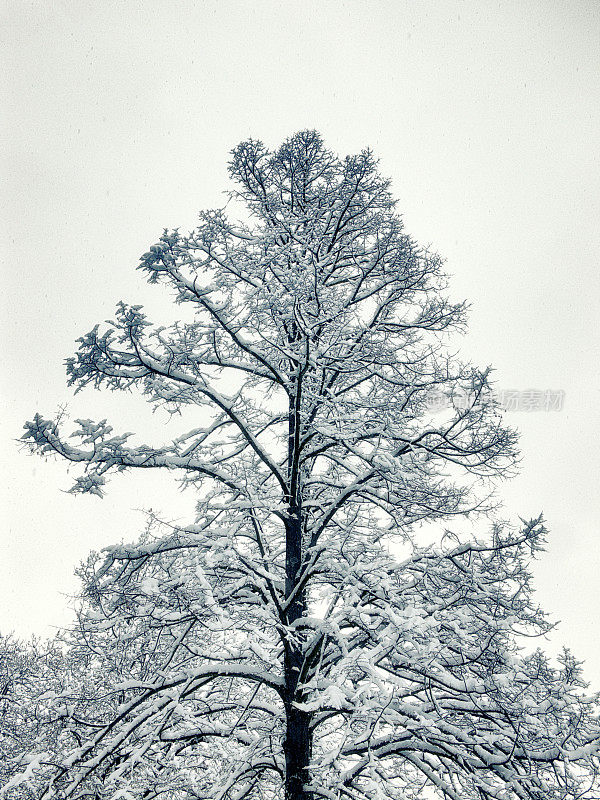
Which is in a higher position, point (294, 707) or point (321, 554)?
point (321, 554)

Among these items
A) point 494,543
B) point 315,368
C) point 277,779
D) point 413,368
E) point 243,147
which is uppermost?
point 243,147

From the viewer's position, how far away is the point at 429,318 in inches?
263

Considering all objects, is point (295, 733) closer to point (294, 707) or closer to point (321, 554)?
point (294, 707)

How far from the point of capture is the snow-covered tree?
15.7 ft

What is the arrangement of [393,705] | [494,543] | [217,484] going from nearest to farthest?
1. [393,705]
2. [494,543]
3. [217,484]

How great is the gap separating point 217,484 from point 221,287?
231 centimetres

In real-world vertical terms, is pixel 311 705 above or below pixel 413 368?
below

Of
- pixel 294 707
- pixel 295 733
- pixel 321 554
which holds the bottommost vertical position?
pixel 295 733

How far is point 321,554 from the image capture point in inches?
224

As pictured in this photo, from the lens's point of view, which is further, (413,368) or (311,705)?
(413,368)

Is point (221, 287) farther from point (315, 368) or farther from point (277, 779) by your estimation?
point (277, 779)

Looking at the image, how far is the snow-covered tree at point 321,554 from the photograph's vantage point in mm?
Result: 4785

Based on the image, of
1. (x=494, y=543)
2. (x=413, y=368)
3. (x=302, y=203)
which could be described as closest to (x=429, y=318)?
(x=413, y=368)

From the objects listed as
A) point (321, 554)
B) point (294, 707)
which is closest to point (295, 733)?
point (294, 707)
